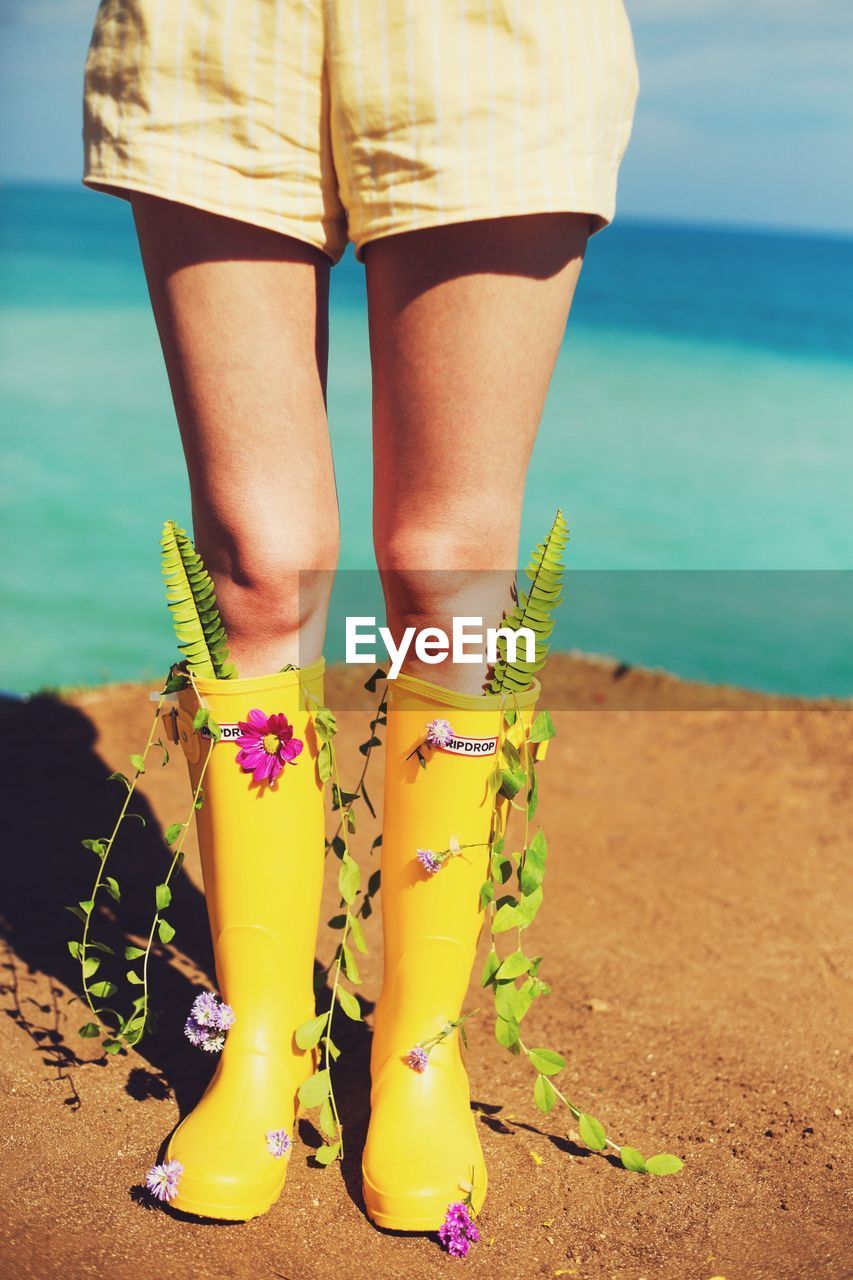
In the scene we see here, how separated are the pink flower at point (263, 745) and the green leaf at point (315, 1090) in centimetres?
30

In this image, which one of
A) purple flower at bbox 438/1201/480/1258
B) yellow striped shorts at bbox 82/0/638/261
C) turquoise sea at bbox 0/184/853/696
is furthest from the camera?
turquoise sea at bbox 0/184/853/696

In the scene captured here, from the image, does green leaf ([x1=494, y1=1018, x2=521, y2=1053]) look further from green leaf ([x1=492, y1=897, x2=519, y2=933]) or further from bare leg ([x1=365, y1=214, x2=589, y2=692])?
bare leg ([x1=365, y1=214, x2=589, y2=692])

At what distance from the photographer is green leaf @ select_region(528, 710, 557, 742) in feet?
3.71

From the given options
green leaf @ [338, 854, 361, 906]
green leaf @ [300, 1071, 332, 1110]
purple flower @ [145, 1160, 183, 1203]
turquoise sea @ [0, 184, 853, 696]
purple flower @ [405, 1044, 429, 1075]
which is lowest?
turquoise sea @ [0, 184, 853, 696]

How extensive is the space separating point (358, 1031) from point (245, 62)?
1113mm

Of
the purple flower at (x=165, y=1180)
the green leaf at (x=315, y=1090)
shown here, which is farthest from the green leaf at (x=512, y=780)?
the purple flower at (x=165, y=1180)

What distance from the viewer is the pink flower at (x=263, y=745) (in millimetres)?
1106

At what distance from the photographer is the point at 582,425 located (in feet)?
31.6

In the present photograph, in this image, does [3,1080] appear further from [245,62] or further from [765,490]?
[765,490]

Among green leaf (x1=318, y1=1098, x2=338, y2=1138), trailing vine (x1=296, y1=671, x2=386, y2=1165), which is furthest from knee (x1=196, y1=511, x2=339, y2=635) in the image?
green leaf (x1=318, y1=1098, x2=338, y2=1138)

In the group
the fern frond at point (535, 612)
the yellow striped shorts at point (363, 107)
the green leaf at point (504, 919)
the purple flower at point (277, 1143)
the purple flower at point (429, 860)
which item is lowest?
the purple flower at point (277, 1143)

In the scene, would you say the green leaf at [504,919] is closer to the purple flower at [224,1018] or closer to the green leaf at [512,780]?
the green leaf at [512,780]

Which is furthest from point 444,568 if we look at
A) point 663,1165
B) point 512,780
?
point 663,1165

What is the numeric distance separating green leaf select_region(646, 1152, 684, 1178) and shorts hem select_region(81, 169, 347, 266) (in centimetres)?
98
